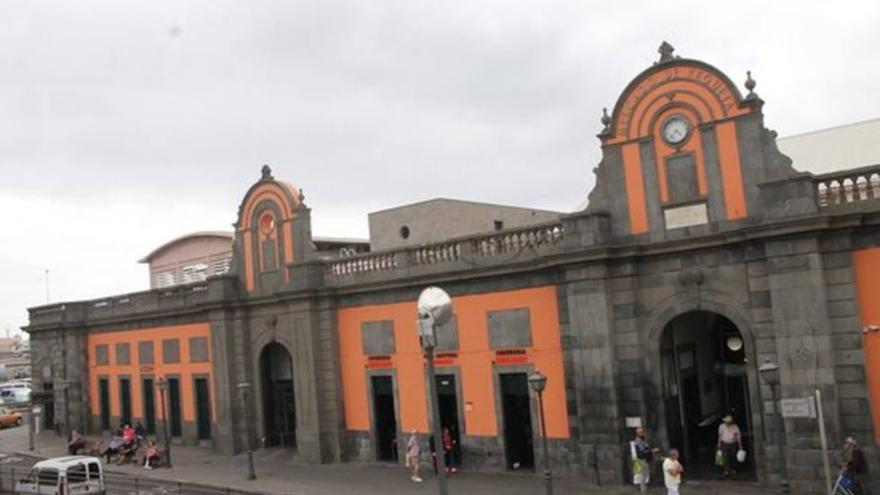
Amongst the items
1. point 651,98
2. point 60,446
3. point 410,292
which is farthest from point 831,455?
point 60,446

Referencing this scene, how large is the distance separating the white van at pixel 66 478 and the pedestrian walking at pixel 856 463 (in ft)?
62.9

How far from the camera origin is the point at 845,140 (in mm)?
32750

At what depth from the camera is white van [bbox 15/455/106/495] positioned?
22.7 m

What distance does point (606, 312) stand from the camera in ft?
68.9

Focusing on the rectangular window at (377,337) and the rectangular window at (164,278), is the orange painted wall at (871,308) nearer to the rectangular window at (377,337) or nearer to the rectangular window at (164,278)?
the rectangular window at (377,337)

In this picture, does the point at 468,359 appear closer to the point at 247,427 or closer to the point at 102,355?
the point at 247,427

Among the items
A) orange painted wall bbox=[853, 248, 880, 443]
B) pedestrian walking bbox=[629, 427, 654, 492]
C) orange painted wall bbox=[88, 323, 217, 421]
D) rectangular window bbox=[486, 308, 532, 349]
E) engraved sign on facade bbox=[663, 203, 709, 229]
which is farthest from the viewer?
orange painted wall bbox=[88, 323, 217, 421]

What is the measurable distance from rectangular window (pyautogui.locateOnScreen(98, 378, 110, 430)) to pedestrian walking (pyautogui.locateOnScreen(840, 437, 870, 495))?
32.9m

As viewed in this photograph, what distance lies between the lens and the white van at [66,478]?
2273 centimetres

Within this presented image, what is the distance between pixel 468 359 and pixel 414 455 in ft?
10.6

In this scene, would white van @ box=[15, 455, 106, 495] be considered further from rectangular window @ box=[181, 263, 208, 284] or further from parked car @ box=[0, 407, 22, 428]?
parked car @ box=[0, 407, 22, 428]

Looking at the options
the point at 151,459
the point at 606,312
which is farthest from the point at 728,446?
the point at 151,459

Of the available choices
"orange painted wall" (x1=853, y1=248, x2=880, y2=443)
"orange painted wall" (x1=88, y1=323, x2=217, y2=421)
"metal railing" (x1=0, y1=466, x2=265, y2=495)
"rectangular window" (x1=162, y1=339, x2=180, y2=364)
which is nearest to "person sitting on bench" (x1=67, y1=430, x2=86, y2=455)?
"metal railing" (x1=0, y1=466, x2=265, y2=495)

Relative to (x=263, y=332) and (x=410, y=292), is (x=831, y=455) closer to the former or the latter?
(x=410, y=292)
